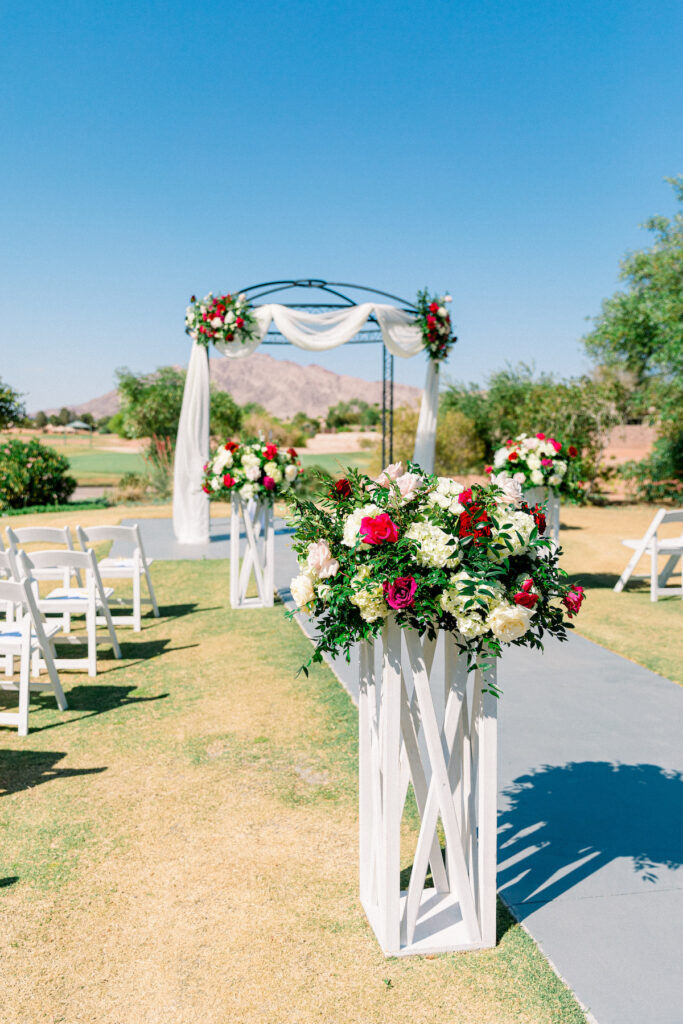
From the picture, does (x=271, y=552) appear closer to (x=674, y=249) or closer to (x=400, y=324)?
(x=400, y=324)

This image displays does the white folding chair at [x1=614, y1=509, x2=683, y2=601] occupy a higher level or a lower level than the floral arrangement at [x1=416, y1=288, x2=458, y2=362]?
lower

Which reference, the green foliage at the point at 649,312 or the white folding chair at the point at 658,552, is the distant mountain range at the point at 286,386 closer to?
the green foliage at the point at 649,312

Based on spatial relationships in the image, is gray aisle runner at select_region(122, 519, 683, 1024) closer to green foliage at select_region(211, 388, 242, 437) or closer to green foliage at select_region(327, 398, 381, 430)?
green foliage at select_region(211, 388, 242, 437)

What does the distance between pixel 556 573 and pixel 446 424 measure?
58.3ft

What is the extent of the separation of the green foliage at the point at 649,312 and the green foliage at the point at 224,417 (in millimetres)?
10962

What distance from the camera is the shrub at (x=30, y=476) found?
16.2 meters

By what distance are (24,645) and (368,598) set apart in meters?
2.65

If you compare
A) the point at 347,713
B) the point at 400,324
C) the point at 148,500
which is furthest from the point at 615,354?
the point at 347,713

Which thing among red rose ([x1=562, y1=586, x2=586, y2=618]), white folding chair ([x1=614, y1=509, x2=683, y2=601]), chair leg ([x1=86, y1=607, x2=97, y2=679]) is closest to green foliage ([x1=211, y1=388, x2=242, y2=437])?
white folding chair ([x1=614, y1=509, x2=683, y2=601])

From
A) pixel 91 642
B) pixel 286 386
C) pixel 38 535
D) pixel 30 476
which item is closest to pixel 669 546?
pixel 91 642

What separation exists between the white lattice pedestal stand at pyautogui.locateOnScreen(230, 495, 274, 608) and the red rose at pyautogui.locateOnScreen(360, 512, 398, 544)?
4859mm

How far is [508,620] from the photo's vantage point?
2.10m

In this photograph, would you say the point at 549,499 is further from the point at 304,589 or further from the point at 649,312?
the point at 649,312

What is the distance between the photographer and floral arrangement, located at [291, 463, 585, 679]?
6.92 feet
